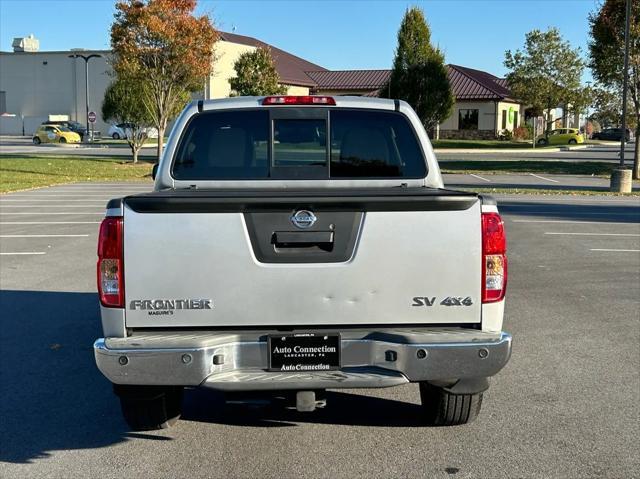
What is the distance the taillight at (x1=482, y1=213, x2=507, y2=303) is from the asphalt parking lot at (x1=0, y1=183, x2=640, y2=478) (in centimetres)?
100

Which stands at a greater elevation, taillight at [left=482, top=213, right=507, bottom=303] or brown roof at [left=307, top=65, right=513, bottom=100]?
brown roof at [left=307, top=65, right=513, bottom=100]

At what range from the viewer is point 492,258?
405cm

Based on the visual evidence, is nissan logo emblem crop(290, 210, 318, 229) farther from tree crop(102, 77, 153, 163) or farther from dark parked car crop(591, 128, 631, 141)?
dark parked car crop(591, 128, 631, 141)

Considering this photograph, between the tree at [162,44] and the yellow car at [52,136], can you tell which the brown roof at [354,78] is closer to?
the yellow car at [52,136]

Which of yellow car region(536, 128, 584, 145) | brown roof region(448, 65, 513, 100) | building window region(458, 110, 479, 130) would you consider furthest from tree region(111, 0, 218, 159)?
yellow car region(536, 128, 584, 145)

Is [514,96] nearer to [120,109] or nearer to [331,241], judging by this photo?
[120,109]

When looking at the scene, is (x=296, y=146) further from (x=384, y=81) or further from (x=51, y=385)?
(x=384, y=81)

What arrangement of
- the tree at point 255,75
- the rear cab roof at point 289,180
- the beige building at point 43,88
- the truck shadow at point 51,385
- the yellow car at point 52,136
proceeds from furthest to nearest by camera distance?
the beige building at point 43,88, the yellow car at point 52,136, the tree at point 255,75, the rear cab roof at point 289,180, the truck shadow at point 51,385

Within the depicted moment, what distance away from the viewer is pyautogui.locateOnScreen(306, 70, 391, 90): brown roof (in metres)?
66.3

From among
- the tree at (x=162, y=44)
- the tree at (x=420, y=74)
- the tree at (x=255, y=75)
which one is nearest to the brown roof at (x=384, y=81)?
the tree at (x=420, y=74)

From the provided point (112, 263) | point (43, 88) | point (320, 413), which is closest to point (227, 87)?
point (43, 88)

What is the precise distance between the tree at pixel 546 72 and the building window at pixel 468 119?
13.2 feet

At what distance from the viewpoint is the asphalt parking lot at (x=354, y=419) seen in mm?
4359

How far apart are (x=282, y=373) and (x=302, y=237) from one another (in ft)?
2.25
